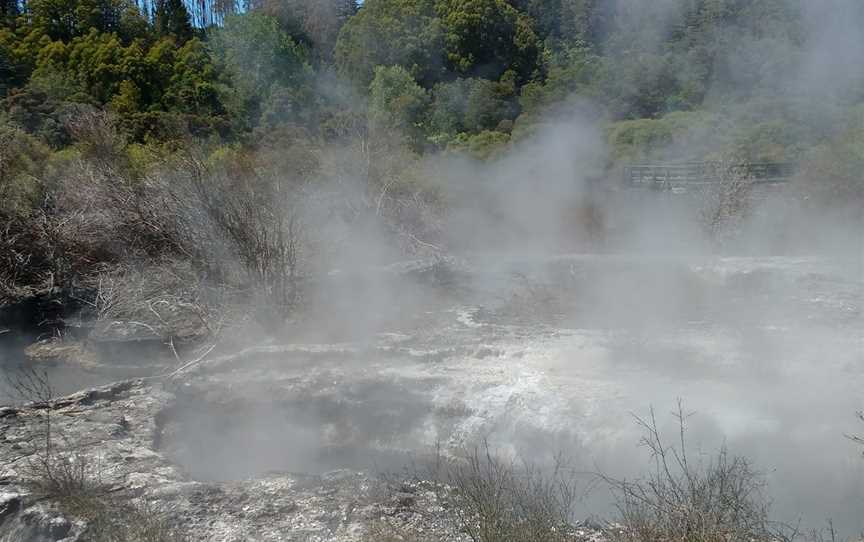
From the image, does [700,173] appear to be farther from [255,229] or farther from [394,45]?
[394,45]

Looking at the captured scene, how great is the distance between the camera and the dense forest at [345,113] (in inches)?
314

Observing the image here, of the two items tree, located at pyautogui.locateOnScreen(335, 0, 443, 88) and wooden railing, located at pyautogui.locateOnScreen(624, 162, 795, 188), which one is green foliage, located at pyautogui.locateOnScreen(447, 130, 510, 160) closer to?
wooden railing, located at pyautogui.locateOnScreen(624, 162, 795, 188)

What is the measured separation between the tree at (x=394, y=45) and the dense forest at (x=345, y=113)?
3.4 inches

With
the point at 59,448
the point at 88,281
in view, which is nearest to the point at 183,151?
the point at 88,281

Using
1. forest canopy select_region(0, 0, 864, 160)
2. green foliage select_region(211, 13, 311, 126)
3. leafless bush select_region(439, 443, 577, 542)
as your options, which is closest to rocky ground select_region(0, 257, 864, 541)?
leafless bush select_region(439, 443, 577, 542)

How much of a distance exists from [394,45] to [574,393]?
22.7 m

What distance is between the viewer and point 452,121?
23.7 metres

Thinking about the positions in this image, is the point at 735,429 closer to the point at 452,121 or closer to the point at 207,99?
the point at 452,121

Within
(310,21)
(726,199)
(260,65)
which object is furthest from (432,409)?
(310,21)

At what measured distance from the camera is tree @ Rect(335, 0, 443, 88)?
2698cm

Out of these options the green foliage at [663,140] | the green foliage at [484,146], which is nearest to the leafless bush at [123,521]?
the green foliage at [663,140]

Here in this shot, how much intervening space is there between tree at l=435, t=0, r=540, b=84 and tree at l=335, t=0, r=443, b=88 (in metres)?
0.59

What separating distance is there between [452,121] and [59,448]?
63.9ft

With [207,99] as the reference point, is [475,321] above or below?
below
